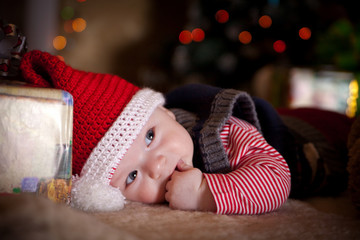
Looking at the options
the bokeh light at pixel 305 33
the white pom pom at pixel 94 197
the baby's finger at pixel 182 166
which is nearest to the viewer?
the white pom pom at pixel 94 197

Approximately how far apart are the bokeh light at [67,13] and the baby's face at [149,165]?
2.85 metres

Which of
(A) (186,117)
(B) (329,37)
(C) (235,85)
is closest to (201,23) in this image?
(C) (235,85)

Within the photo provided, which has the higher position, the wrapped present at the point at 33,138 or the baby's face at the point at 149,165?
the wrapped present at the point at 33,138

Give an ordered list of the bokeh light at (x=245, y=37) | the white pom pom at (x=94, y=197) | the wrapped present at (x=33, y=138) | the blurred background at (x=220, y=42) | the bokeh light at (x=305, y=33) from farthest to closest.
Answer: the bokeh light at (x=245, y=37), the bokeh light at (x=305, y=33), the blurred background at (x=220, y=42), the white pom pom at (x=94, y=197), the wrapped present at (x=33, y=138)

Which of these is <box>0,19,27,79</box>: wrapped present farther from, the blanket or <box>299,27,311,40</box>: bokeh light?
<box>299,27,311,40</box>: bokeh light

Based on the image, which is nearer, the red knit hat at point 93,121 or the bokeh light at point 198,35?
the red knit hat at point 93,121

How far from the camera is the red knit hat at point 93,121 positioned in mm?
690

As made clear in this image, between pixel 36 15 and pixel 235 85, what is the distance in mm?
1960

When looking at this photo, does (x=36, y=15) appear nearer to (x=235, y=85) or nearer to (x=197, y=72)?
(x=197, y=72)

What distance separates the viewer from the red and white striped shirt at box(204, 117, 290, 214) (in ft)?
2.24

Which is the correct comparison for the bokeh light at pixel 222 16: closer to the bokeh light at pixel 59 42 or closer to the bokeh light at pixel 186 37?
the bokeh light at pixel 186 37

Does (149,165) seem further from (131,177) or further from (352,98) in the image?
(352,98)

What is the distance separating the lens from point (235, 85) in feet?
9.01

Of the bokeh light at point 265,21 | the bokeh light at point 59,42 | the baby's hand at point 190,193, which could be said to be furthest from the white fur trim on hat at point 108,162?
the bokeh light at point 59,42
